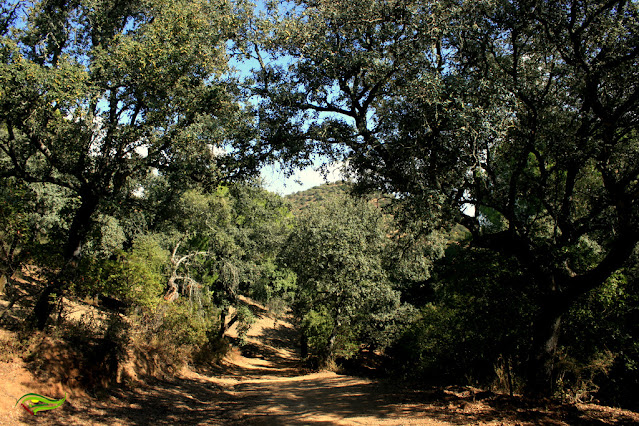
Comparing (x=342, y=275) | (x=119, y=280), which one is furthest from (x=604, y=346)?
(x=119, y=280)

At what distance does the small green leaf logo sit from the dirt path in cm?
14

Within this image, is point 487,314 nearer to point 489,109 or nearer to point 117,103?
point 489,109

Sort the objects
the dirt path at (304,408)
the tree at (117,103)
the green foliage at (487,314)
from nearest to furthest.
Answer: the dirt path at (304,408) < the green foliage at (487,314) < the tree at (117,103)

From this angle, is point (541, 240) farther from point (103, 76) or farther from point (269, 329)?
point (269, 329)

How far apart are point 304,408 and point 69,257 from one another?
309 inches

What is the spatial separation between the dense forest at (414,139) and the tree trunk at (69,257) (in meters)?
0.06

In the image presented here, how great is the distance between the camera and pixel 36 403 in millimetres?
7512

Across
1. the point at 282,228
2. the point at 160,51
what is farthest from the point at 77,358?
the point at 282,228

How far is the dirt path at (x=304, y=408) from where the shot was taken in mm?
6309

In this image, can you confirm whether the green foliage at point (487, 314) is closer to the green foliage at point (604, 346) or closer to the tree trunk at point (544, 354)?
the tree trunk at point (544, 354)

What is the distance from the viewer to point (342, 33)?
8.04 m

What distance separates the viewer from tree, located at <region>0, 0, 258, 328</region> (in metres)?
8.73

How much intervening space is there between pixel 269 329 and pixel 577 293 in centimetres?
3604

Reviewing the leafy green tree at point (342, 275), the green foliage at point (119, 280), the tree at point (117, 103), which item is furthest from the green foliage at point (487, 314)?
the green foliage at point (119, 280)
